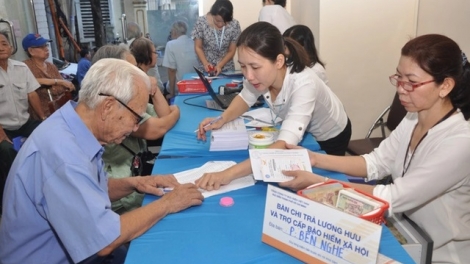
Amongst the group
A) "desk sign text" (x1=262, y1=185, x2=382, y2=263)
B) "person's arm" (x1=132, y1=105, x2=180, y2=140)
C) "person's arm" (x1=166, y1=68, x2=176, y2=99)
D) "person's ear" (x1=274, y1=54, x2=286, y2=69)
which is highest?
"person's ear" (x1=274, y1=54, x2=286, y2=69)

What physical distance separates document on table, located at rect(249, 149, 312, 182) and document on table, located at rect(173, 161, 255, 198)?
0.39ft

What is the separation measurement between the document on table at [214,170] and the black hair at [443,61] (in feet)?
2.36

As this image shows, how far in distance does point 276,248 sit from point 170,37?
444 cm

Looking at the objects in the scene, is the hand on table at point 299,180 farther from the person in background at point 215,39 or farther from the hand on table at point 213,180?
the person in background at point 215,39

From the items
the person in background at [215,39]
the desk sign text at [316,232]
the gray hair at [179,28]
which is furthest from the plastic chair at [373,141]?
the gray hair at [179,28]

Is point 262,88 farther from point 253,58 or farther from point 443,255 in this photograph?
point 443,255

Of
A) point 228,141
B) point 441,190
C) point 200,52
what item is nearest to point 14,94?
point 200,52

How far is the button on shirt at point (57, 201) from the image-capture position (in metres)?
1.02

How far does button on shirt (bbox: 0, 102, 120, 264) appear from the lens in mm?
1024

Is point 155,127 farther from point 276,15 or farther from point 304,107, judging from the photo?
point 276,15

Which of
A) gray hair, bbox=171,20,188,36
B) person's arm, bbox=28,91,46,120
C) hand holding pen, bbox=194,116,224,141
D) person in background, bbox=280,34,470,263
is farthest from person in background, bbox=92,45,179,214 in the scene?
gray hair, bbox=171,20,188,36

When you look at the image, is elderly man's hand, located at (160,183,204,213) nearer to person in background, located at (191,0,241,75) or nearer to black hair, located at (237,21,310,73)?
black hair, located at (237,21,310,73)

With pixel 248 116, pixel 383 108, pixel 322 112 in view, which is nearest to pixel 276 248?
pixel 322 112

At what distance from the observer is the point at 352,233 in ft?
2.85
